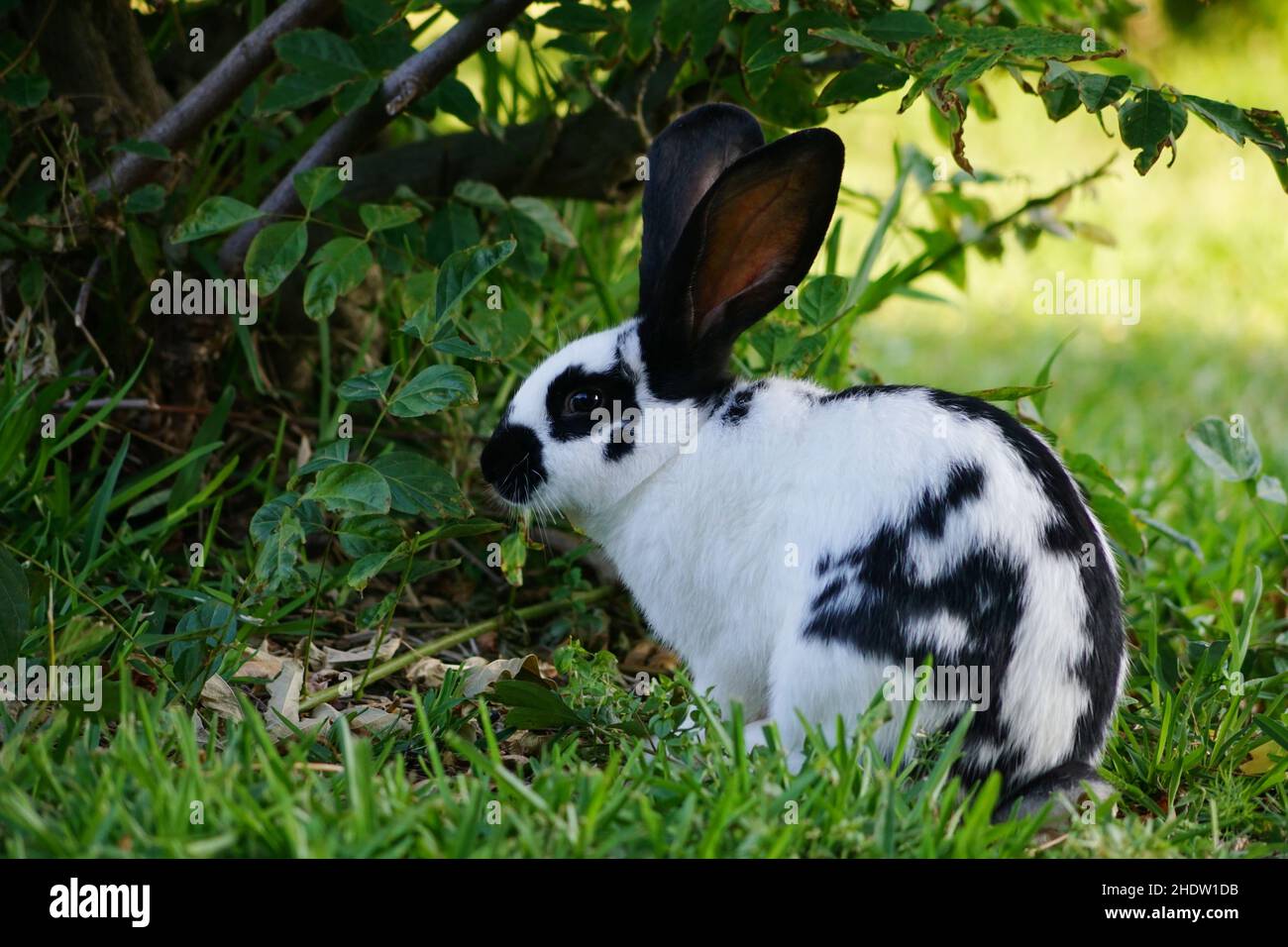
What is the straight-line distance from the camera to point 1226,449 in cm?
411

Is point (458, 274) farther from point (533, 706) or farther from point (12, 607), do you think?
point (12, 607)

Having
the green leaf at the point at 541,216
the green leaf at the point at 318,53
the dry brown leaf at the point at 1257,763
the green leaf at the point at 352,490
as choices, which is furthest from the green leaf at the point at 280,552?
the dry brown leaf at the point at 1257,763

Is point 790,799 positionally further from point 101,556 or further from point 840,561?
point 101,556

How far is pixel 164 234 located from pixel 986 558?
2.72 m

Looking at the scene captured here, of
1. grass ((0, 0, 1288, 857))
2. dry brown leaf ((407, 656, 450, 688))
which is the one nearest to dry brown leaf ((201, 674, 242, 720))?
grass ((0, 0, 1288, 857))

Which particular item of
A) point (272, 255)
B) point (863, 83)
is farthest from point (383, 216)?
point (863, 83)

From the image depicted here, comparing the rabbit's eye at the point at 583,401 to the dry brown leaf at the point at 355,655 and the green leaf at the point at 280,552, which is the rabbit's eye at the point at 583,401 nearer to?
the green leaf at the point at 280,552

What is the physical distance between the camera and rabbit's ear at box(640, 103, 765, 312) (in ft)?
12.1

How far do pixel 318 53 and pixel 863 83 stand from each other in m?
1.48

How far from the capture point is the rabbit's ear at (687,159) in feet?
12.1

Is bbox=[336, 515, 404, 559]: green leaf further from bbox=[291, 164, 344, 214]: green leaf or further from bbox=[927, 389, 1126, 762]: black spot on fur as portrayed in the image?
bbox=[927, 389, 1126, 762]: black spot on fur
